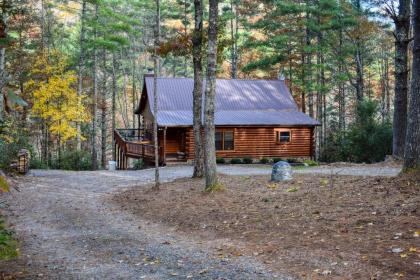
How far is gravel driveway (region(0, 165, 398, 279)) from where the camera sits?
247 inches

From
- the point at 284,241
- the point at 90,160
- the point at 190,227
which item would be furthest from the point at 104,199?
the point at 90,160

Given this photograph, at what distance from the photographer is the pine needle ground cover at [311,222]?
596 cm

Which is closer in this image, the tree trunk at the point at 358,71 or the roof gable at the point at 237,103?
the roof gable at the point at 237,103

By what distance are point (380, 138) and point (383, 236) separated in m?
18.9

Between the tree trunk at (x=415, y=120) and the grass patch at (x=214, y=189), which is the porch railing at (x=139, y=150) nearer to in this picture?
the grass patch at (x=214, y=189)

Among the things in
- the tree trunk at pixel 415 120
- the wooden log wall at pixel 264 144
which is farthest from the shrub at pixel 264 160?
the tree trunk at pixel 415 120

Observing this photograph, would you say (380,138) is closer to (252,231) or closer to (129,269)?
(252,231)

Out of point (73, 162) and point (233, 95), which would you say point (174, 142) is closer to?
point (233, 95)

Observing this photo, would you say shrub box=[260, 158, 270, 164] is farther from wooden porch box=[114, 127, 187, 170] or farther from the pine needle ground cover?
the pine needle ground cover

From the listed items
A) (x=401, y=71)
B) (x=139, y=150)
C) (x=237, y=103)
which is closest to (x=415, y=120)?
(x=401, y=71)

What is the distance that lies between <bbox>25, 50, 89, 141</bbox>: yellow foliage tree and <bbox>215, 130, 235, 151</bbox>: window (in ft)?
28.5

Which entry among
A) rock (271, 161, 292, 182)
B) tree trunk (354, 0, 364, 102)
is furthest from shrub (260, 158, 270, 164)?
rock (271, 161, 292, 182)

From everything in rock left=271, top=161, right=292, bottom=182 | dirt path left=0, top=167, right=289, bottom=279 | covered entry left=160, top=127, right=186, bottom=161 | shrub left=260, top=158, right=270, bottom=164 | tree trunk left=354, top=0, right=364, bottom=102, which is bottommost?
dirt path left=0, top=167, right=289, bottom=279

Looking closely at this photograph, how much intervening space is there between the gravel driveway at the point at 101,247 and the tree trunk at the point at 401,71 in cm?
1217
